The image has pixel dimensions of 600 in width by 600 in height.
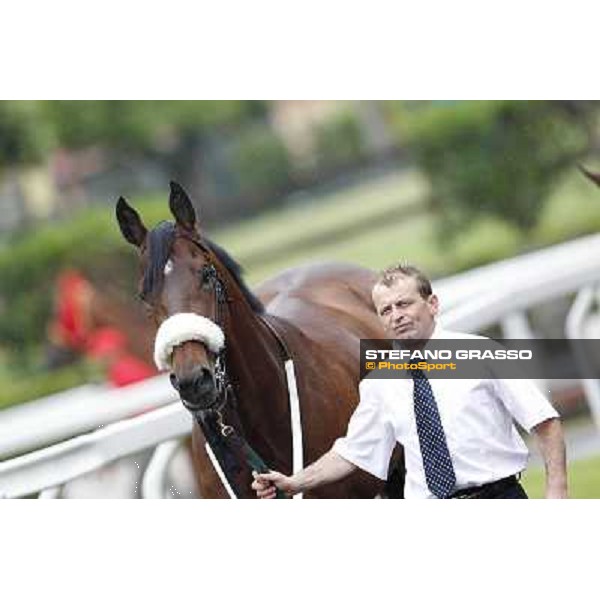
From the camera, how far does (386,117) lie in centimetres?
347

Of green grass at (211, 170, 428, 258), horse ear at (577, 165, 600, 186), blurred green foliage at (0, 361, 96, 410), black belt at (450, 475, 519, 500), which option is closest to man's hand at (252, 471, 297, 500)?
black belt at (450, 475, 519, 500)

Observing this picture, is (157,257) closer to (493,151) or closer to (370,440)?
(370,440)

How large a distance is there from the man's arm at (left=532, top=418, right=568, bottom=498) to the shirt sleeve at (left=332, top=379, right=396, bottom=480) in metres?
0.33

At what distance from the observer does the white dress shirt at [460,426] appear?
288cm

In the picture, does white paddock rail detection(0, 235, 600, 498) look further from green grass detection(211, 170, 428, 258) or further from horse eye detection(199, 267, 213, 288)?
horse eye detection(199, 267, 213, 288)

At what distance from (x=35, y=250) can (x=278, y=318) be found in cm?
60

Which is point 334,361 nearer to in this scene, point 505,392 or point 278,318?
point 278,318

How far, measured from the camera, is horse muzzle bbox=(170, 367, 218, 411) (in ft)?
9.34

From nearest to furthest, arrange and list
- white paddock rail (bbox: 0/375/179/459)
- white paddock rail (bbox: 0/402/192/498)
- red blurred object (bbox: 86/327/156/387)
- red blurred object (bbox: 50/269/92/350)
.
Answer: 1. white paddock rail (bbox: 0/402/192/498)
2. white paddock rail (bbox: 0/375/179/459)
3. red blurred object (bbox: 50/269/92/350)
4. red blurred object (bbox: 86/327/156/387)

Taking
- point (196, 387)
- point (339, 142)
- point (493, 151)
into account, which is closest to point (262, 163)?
point (339, 142)

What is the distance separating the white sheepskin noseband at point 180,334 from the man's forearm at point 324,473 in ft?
1.13

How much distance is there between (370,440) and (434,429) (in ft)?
0.52

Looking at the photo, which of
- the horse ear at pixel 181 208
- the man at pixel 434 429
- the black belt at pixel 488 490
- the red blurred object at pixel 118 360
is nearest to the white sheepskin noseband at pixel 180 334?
the horse ear at pixel 181 208

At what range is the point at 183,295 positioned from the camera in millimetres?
2932
